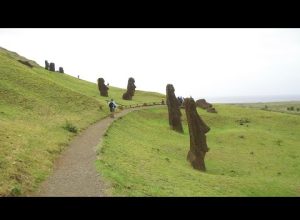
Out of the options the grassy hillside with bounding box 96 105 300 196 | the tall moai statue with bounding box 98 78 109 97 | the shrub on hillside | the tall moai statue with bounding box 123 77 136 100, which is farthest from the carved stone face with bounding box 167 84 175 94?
the tall moai statue with bounding box 98 78 109 97

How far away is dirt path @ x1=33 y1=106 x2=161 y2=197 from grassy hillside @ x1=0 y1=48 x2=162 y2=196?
75cm

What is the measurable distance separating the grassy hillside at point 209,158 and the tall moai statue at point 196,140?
983 mm

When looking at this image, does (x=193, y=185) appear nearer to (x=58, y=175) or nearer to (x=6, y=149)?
(x=58, y=175)

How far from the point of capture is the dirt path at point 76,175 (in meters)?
21.1

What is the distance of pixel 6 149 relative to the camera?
27047 mm

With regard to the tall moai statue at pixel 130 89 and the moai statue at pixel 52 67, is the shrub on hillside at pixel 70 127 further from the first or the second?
the moai statue at pixel 52 67

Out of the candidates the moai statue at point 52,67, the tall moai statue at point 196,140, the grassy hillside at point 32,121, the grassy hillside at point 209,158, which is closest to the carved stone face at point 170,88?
the grassy hillside at point 209,158

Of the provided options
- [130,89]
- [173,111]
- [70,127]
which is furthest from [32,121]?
[130,89]
